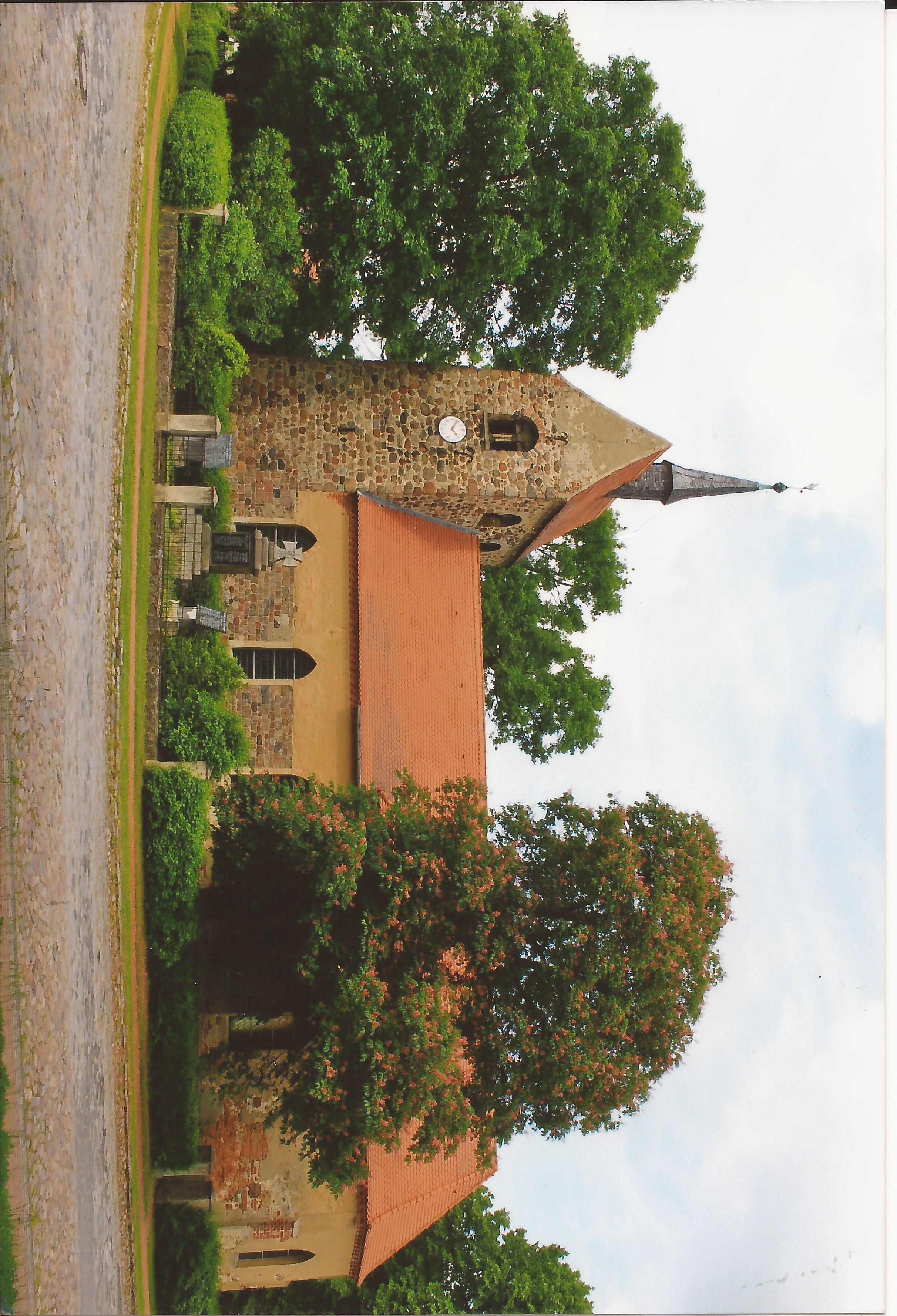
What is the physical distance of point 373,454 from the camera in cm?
2545

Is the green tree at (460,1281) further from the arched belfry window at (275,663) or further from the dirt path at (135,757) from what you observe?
the arched belfry window at (275,663)

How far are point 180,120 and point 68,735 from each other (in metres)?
13.1

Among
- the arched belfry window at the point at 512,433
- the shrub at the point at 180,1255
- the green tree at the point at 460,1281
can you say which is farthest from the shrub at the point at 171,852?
the green tree at the point at 460,1281

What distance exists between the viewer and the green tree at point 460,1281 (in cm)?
3098

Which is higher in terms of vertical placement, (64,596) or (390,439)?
(390,439)

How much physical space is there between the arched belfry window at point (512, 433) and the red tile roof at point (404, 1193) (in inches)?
580

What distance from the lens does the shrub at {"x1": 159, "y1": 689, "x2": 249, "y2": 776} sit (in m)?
19.2

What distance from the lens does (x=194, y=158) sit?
21.0 meters

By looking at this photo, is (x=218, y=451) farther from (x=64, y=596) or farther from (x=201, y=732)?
(x=64, y=596)

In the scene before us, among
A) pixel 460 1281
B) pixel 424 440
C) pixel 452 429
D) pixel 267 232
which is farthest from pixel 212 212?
pixel 460 1281

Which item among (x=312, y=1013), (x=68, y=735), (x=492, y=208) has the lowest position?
(x=312, y=1013)

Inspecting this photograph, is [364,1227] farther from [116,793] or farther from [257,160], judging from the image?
[257,160]

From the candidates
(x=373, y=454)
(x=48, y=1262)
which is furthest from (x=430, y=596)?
(x=48, y=1262)

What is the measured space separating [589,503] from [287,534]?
7613 mm
